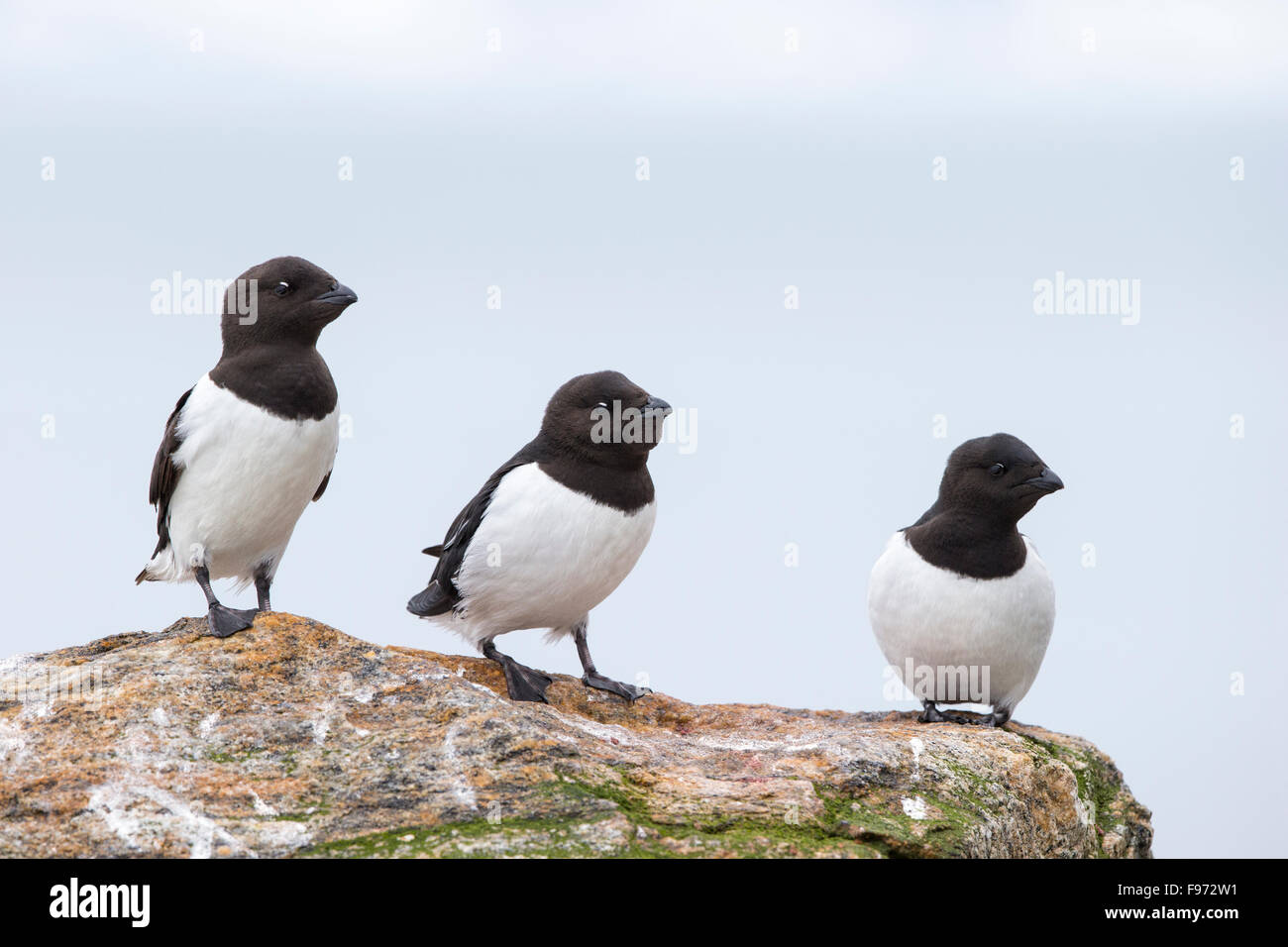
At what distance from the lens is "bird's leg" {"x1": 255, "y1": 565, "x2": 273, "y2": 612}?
8.66 meters

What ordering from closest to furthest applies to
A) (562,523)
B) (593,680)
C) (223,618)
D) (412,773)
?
1. (412,773)
2. (223,618)
3. (562,523)
4. (593,680)

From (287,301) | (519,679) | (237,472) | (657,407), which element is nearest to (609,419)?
(657,407)

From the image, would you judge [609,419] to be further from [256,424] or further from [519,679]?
[256,424]

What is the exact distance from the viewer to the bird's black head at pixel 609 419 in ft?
26.0

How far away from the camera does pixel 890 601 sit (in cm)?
888

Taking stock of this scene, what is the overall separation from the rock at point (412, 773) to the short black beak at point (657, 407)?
5.81 feet

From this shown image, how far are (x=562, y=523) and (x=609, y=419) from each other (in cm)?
66

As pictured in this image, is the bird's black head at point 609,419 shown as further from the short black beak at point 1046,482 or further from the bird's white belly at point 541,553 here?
the short black beak at point 1046,482

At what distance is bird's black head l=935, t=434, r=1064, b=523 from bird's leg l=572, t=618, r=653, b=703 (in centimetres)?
237

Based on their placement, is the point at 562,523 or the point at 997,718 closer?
the point at 562,523

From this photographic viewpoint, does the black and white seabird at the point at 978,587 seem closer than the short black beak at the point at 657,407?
No

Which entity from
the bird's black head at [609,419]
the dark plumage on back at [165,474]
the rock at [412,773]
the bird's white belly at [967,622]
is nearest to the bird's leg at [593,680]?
the rock at [412,773]

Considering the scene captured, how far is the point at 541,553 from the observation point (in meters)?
7.92
